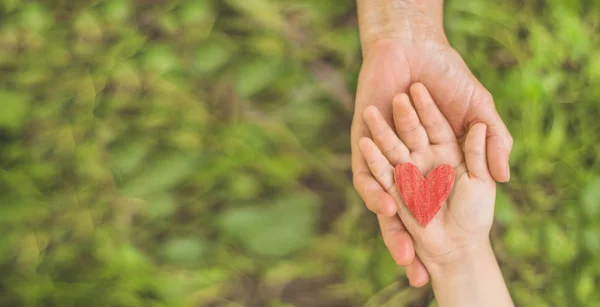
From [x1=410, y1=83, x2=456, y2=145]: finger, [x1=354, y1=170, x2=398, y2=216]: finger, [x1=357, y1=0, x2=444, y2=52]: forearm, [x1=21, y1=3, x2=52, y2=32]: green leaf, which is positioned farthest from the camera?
[x1=21, y1=3, x2=52, y2=32]: green leaf

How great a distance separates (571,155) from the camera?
42.8 inches

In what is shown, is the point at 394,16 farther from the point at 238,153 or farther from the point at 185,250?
the point at 185,250

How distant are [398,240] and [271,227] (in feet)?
0.89

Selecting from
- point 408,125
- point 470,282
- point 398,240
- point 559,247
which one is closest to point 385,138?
point 408,125

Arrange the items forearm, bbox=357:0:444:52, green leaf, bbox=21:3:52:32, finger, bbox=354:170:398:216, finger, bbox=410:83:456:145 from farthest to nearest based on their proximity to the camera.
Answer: green leaf, bbox=21:3:52:32 → forearm, bbox=357:0:444:52 → finger, bbox=410:83:456:145 → finger, bbox=354:170:398:216

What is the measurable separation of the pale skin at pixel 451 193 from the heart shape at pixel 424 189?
2 cm

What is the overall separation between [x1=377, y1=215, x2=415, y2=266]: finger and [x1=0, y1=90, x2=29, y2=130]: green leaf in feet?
2.44

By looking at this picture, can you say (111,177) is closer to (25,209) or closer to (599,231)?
(25,209)

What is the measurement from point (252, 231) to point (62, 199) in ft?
1.29

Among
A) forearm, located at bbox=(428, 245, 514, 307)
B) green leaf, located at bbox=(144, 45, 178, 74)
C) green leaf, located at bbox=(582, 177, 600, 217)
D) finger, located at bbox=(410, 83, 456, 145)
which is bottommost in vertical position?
forearm, located at bbox=(428, 245, 514, 307)

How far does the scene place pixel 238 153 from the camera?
110 cm

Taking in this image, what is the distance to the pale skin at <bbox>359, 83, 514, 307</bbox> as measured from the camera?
88 cm

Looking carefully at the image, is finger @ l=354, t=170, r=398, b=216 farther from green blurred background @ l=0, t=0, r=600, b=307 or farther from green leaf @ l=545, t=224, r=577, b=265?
green leaf @ l=545, t=224, r=577, b=265

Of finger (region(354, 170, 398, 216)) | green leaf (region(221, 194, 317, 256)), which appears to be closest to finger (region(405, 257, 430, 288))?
finger (region(354, 170, 398, 216))
